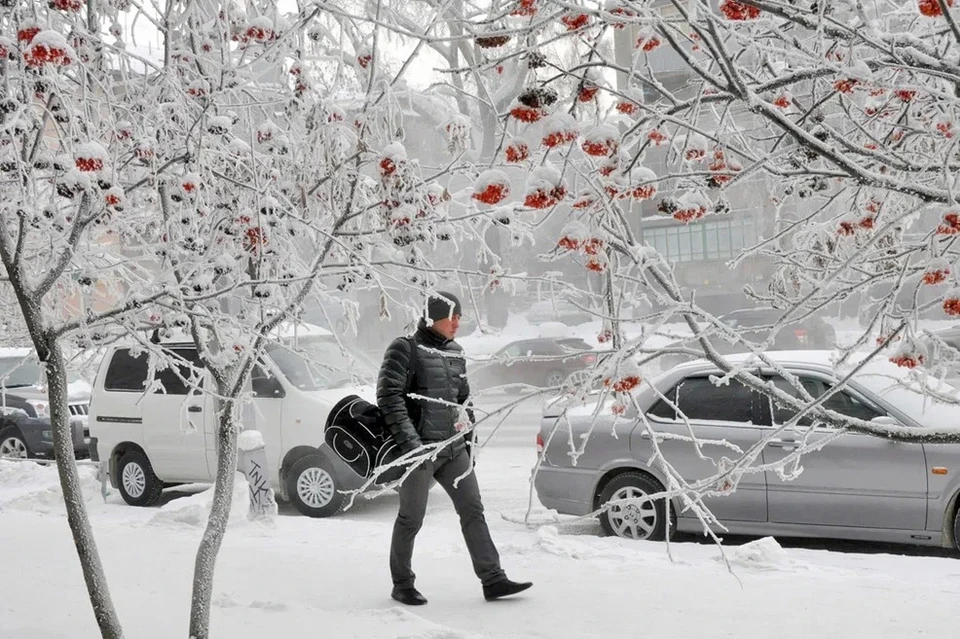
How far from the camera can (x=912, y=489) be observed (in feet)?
25.1

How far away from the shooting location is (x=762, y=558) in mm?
7344

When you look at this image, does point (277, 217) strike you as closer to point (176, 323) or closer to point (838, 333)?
point (176, 323)

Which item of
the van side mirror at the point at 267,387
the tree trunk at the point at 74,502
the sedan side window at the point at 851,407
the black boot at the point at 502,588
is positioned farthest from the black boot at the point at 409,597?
the van side mirror at the point at 267,387

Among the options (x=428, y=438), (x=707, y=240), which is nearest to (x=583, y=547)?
(x=428, y=438)

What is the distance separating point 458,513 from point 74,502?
2279 millimetres

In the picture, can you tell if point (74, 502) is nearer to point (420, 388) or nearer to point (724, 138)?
point (420, 388)

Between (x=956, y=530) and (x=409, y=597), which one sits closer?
(x=409, y=597)

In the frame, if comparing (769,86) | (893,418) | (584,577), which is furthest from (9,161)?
(893,418)

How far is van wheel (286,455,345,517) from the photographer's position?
10398 mm

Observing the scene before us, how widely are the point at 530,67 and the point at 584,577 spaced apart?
5164 mm

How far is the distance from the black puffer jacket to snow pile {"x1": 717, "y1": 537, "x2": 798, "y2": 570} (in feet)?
7.33

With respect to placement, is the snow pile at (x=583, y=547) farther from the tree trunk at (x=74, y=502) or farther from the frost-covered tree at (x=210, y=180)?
the tree trunk at (x=74, y=502)

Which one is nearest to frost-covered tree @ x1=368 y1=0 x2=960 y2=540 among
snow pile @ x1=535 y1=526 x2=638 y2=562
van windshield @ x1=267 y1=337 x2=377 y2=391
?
snow pile @ x1=535 y1=526 x2=638 y2=562

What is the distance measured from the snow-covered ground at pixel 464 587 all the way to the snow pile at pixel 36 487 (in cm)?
158
